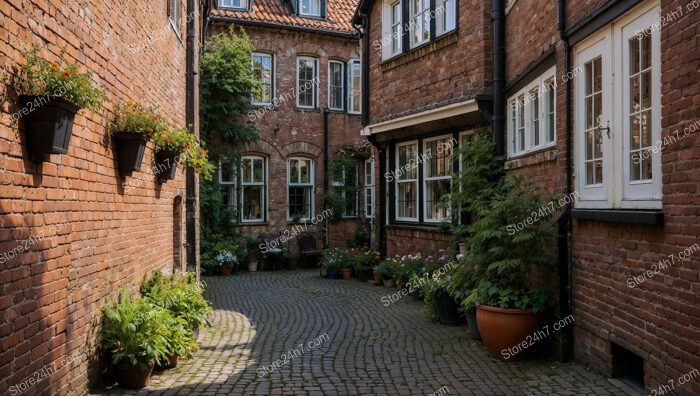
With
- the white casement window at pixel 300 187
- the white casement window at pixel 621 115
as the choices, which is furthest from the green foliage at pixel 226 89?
the white casement window at pixel 621 115

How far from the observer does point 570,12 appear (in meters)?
7.17

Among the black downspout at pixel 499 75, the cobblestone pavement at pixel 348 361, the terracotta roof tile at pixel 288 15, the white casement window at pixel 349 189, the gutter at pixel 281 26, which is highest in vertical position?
the terracotta roof tile at pixel 288 15

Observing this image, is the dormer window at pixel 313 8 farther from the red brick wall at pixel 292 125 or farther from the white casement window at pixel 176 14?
the white casement window at pixel 176 14

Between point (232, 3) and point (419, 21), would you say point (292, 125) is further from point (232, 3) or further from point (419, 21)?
point (419, 21)

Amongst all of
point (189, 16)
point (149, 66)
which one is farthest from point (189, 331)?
point (189, 16)

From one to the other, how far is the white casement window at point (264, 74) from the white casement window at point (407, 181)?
22.1ft

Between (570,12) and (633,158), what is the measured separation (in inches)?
87.3

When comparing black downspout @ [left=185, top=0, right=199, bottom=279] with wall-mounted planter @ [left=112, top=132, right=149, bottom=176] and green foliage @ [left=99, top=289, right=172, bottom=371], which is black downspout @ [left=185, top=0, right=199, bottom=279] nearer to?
wall-mounted planter @ [left=112, top=132, right=149, bottom=176]

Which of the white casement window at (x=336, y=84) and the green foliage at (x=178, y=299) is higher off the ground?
the white casement window at (x=336, y=84)

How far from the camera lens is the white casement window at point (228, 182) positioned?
19.2 meters

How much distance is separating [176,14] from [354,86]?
10864mm

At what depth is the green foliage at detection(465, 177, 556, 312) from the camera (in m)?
7.40

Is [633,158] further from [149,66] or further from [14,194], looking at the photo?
[149,66]

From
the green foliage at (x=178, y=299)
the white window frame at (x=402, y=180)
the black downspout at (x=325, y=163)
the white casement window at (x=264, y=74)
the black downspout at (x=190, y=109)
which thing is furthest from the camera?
the black downspout at (x=325, y=163)
